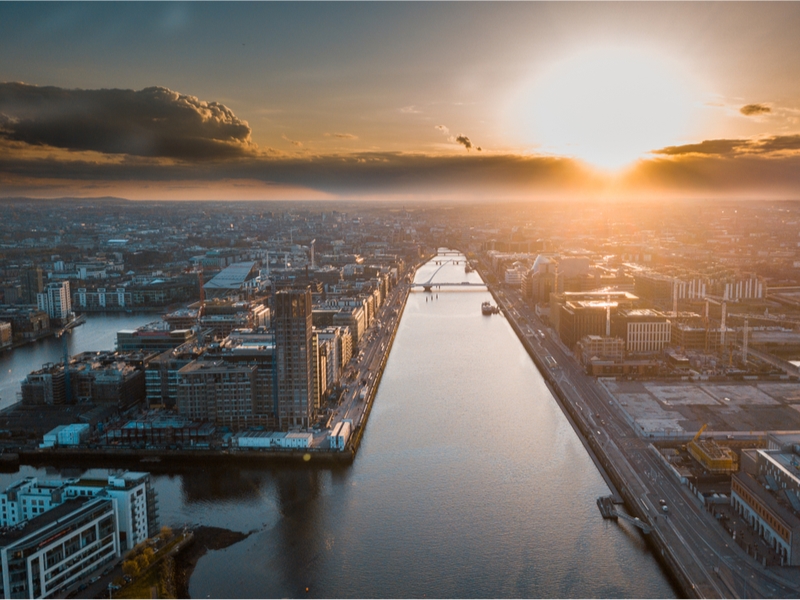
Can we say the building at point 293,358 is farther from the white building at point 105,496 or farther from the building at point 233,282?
the building at point 233,282

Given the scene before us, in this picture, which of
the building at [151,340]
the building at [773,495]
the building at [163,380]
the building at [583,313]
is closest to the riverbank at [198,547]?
the building at [163,380]

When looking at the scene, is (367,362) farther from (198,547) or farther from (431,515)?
(198,547)

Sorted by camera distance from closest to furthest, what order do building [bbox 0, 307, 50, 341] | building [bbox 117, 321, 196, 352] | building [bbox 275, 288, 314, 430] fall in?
building [bbox 275, 288, 314, 430]
building [bbox 117, 321, 196, 352]
building [bbox 0, 307, 50, 341]

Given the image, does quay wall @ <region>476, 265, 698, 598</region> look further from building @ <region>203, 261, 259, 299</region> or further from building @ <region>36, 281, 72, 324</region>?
building @ <region>36, 281, 72, 324</region>

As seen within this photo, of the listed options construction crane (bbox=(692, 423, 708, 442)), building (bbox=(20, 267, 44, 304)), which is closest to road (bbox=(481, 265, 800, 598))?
construction crane (bbox=(692, 423, 708, 442))

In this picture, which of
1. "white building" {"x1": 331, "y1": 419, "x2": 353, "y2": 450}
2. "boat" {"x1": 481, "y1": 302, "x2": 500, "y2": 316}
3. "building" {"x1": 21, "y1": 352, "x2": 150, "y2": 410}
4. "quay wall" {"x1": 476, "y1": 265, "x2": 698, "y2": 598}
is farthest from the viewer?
"boat" {"x1": 481, "y1": 302, "x2": 500, "y2": 316}

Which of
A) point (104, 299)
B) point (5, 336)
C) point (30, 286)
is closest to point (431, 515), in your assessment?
point (5, 336)

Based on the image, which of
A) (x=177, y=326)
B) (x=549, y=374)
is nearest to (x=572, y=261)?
(x=549, y=374)
